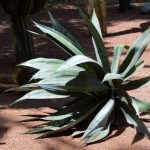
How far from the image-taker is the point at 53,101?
450cm

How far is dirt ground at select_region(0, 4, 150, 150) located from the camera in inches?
137

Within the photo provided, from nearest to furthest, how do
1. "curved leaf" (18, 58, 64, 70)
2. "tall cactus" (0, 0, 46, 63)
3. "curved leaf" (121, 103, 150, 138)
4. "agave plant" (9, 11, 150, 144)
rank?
"curved leaf" (121, 103, 150, 138) → "agave plant" (9, 11, 150, 144) → "curved leaf" (18, 58, 64, 70) → "tall cactus" (0, 0, 46, 63)

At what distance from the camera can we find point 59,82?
365 cm

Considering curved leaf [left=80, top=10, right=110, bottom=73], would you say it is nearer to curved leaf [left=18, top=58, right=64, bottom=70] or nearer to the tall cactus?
curved leaf [left=18, top=58, right=64, bottom=70]

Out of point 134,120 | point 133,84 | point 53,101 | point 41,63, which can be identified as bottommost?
point 53,101

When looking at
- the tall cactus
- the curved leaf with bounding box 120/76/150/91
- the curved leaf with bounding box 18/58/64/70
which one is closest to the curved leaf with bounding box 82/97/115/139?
the curved leaf with bounding box 120/76/150/91

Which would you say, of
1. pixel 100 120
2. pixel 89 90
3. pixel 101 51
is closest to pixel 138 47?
pixel 101 51

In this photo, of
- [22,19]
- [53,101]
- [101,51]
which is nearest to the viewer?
[101,51]

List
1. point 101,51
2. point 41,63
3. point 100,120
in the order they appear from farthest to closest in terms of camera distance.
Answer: point 101,51
point 41,63
point 100,120

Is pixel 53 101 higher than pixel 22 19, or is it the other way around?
pixel 22 19

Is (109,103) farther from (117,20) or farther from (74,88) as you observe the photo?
(117,20)

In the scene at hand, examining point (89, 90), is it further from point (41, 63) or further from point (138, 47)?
point (138, 47)

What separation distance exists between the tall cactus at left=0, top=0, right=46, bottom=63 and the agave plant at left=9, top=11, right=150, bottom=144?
1089 mm

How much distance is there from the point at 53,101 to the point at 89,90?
0.89 metres
